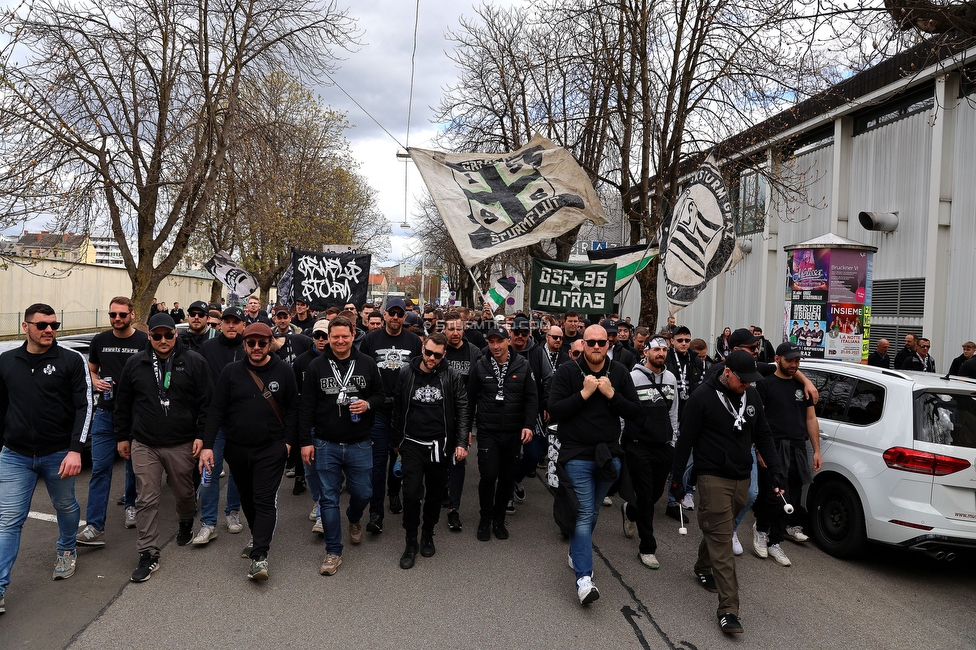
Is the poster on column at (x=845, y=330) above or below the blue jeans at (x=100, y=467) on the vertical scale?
above

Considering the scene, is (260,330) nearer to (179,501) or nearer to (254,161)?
(179,501)

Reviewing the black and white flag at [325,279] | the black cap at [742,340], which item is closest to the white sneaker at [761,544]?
the black cap at [742,340]

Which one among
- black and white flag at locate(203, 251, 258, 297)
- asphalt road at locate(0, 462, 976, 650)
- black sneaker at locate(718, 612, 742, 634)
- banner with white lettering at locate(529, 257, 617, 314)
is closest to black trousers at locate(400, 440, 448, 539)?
asphalt road at locate(0, 462, 976, 650)

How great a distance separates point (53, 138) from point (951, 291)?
692 inches

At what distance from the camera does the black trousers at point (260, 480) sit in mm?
5059

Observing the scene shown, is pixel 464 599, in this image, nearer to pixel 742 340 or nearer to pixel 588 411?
pixel 588 411

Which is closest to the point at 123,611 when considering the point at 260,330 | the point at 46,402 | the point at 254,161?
the point at 46,402

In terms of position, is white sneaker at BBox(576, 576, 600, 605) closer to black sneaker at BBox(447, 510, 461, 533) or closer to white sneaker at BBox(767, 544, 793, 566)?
black sneaker at BBox(447, 510, 461, 533)

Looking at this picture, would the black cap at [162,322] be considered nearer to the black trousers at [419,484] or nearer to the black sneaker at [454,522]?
the black trousers at [419,484]

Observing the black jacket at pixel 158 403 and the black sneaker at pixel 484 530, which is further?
the black sneaker at pixel 484 530

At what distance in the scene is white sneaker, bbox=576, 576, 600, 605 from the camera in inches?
179

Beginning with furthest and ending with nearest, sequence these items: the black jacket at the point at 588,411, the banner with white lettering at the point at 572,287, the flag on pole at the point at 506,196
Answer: the banner with white lettering at the point at 572,287
the flag on pole at the point at 506,196
the black jacket at the point at 588,411

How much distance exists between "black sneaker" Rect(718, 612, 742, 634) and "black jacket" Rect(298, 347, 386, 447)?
3041 mm

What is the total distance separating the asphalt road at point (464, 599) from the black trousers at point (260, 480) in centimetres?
34
